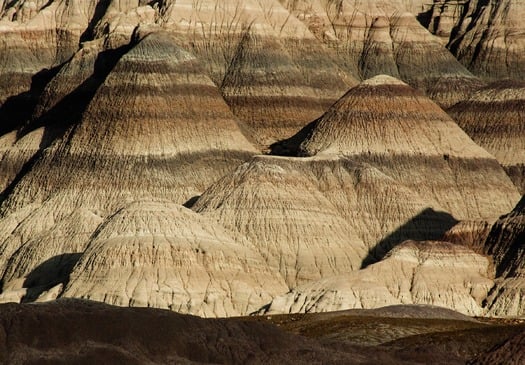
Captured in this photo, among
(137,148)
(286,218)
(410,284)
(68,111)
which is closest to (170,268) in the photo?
(286,218)

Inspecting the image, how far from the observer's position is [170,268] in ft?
455

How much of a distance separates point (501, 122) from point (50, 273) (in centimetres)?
4206

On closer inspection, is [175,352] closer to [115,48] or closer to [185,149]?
[185,149]

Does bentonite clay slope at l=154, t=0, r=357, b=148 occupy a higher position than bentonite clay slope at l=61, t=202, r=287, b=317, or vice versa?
bentonite clay slope at l=61, t=202, r=287, b=317

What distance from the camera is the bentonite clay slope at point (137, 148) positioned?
158375 millimetres

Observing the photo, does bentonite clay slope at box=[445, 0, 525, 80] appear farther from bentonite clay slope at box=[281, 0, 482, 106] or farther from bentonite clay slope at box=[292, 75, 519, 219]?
bentonite clay slope at box=[292, 75, 519, 219]

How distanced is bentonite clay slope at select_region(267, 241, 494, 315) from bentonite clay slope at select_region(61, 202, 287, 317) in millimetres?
2952

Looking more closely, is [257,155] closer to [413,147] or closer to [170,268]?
[413,147]

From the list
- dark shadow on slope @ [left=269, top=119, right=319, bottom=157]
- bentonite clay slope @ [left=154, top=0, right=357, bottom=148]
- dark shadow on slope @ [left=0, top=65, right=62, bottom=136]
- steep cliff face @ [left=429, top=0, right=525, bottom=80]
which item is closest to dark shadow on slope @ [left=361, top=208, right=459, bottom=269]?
dark shadow on slope @ [left=269, top=119, right=319, bottom=157]

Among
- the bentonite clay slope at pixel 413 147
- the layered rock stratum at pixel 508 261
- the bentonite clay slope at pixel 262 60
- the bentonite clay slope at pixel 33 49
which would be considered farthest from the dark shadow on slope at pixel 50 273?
the bentonite clay slope at pixel 33 49

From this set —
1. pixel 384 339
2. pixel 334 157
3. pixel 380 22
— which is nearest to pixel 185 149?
pixel 334 157

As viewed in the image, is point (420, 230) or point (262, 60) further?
point (262, 60)

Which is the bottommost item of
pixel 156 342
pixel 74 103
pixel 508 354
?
pixel 74 103

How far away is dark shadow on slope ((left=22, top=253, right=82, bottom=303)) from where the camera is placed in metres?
142
